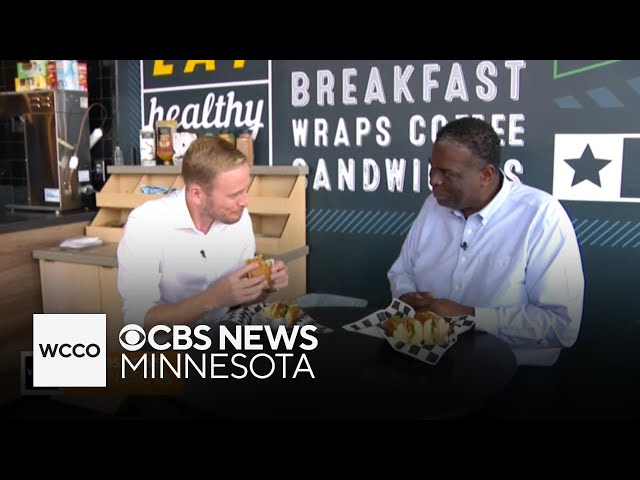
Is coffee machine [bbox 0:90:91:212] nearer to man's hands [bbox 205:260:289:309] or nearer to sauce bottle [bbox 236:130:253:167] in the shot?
sauce bottle [bbox 236:130:253:167]

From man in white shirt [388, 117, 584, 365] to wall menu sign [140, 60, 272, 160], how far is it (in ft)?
3.92

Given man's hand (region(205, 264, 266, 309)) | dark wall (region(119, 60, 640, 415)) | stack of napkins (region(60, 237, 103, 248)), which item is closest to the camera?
man's hand (region(205, 264, 266, 309))

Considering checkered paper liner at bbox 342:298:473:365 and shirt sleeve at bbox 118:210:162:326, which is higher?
shirt sleeve at bbox 118:210:162:326

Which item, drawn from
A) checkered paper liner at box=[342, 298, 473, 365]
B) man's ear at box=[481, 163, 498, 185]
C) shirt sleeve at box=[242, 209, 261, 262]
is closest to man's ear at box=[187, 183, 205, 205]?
shirt sleeve at box=[242, 209, 261, 262]

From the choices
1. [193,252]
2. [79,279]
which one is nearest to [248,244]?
[193,252]

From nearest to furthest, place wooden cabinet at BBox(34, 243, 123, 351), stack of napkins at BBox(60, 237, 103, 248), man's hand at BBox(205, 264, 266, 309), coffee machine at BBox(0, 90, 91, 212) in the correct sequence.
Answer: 1. man's hand at BBox(205, 264, 266, 309)
2. wooden cabinet at BBox(34, 243, 123, 351)
3. stack of napkins at BBox(60, 237, 103, 248)
4. coffee machine at BBox(0, 90, 91, 212)

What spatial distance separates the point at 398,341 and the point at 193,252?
2.08ft

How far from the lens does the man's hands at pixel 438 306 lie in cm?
150

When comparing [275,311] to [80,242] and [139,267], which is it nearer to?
[139,267]

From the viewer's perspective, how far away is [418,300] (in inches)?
61.9

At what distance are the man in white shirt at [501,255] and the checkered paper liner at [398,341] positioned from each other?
0.06 m

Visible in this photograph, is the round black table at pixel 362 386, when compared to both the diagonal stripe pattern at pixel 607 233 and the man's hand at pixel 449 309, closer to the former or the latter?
the man's hand at pixel 449 309

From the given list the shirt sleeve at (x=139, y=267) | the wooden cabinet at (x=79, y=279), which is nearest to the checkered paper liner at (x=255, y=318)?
the shirt sleeve at (x=139, y=267)

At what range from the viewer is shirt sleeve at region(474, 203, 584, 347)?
59.4 inches
